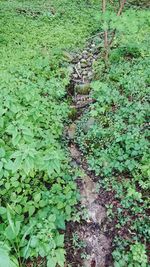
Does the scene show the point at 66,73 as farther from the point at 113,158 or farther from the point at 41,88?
the point at 113,158

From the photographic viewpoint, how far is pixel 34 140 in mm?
4238

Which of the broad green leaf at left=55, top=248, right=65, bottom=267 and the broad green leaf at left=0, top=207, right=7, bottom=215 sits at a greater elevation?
the broad green leaf at left=0, top=207, right=7, bottom=215

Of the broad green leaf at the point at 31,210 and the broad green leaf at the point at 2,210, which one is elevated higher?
the broad green leaf at the point at 2,210

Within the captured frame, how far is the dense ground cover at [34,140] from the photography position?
10.4ft

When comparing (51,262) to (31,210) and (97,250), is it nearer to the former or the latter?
(31,210)

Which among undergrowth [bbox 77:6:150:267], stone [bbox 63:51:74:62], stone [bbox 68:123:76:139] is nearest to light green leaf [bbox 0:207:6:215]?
undergrowth [bbox 77:6:150:267]

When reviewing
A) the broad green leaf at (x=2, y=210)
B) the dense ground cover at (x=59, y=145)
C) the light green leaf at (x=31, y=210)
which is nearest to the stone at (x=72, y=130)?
the dense ground cover at (x=59, y=145)

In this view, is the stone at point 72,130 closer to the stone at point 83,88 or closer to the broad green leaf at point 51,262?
the stone at point 83,88

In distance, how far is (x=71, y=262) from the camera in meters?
3.44

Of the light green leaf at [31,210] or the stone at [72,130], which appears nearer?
Result: the light green leaf at [31,210]

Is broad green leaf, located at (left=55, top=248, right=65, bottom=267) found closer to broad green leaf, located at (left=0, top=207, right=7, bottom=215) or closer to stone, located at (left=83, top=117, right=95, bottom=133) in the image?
A: broad green leaf, located at (left=0, top=207, right=7, bottom=215)

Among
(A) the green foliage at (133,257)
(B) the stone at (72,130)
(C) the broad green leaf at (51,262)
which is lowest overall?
(A) the green foliage at (133,257)

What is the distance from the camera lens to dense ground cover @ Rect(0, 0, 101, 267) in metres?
3.16

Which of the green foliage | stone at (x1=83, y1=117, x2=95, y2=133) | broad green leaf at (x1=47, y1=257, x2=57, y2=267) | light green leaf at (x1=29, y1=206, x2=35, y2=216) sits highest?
stone at (x1=83, y1=117, x2=95, y2=133)
